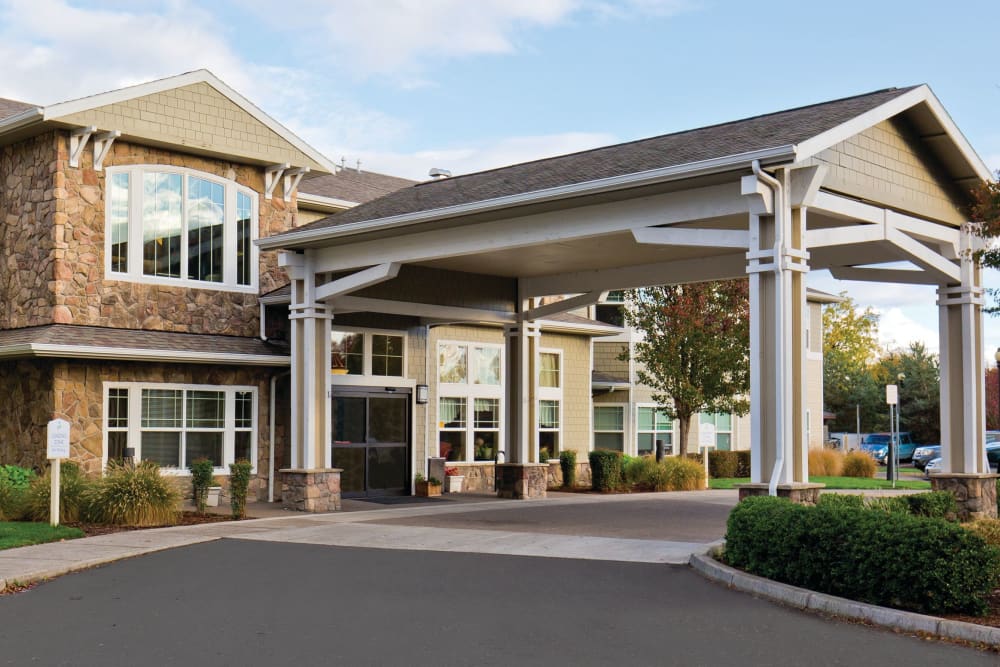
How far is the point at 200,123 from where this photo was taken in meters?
20.3

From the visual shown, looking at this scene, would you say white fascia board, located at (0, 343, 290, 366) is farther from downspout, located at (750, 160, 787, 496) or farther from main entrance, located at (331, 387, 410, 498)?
downspout, located at (750, 160, 787, 496)

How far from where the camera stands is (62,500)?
1620 cm

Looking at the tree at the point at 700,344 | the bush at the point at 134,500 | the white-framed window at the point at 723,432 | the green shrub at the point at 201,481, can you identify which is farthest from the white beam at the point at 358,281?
the white-framed window at the point at 723,432

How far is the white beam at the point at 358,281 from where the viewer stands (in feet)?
59.1

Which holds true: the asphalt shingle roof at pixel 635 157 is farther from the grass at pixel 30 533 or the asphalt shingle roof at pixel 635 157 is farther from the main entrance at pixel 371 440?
the grass at pixel 30 533

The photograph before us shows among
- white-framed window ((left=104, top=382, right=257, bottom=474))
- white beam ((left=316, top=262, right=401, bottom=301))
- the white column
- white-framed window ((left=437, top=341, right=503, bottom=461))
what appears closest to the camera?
the white column

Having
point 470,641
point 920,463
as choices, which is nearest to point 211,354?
point 470,641

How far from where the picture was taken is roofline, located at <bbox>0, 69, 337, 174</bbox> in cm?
1809

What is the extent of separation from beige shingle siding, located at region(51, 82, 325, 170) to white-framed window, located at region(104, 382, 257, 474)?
4447 mm

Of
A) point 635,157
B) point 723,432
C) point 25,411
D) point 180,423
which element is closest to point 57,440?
point 25,411

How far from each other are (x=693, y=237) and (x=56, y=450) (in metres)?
9.03

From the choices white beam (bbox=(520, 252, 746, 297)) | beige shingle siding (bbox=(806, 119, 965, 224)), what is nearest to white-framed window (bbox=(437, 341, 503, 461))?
white beam (bbox=(520, 252, 746, 297))

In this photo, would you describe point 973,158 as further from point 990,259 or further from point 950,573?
point 950,573

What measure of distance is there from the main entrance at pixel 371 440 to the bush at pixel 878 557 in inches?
495
